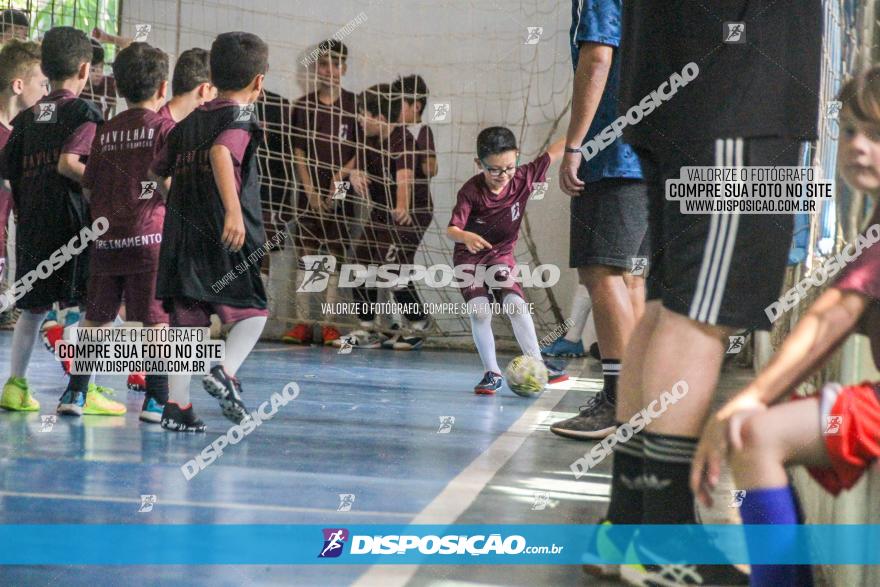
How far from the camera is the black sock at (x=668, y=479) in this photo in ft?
4.34

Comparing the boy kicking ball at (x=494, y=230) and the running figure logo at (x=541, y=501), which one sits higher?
the boy kicking ball at (x=494, y=230)

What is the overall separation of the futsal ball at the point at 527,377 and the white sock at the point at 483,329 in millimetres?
129

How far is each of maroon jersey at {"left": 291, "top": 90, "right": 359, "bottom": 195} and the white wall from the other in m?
0.05

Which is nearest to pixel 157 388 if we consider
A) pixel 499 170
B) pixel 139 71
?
pixel 139 71

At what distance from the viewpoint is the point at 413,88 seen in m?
2.82

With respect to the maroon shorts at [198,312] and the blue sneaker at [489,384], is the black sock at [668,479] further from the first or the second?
the blue sneaker at [489,384]

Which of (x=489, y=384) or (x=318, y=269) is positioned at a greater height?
(x=318, y=269)

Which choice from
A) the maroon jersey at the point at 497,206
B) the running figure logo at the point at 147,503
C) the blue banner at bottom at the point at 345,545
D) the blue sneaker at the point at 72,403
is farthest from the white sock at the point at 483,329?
the blue banner at bottom at the point at 345,545

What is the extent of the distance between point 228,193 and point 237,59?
313mm

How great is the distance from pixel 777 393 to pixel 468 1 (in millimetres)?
1670

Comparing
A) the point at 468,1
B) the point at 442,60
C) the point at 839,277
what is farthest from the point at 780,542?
the point at 442,60

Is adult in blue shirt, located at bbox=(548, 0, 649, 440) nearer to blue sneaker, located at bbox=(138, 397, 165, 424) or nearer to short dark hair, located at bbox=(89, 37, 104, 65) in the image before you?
short dark hair, located at bbox=(89, 37, 104, 65)

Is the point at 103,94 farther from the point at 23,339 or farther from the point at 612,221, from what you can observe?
the point at 612,221

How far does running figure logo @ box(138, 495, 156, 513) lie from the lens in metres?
1.73
